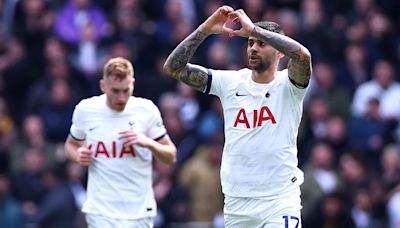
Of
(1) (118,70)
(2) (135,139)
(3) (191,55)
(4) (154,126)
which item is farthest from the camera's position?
(4) (154,126)

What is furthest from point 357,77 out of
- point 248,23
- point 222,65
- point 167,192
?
point 248,23

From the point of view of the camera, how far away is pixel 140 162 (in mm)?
12703

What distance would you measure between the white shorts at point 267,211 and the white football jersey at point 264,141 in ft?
0.21

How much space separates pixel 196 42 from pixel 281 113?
1.07m

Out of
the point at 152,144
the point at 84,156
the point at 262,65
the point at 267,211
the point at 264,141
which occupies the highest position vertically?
the point at 262,65

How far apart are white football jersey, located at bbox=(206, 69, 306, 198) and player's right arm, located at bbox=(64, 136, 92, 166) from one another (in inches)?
66.5

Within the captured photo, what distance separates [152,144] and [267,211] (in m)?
1.65

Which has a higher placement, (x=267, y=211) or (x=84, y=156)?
(x=84, y=156)

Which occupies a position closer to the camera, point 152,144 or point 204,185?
point 152,144

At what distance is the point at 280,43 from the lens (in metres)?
11.0

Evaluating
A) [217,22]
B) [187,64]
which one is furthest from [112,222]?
[217,22]

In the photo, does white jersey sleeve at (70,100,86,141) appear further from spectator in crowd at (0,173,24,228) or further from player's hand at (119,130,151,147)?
spectator in crowd at (0,173,24,228)

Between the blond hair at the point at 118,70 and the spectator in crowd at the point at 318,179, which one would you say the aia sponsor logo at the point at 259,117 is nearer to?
the blond hair at the point at 118,70

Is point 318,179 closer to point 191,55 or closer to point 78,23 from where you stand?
point 78,23
